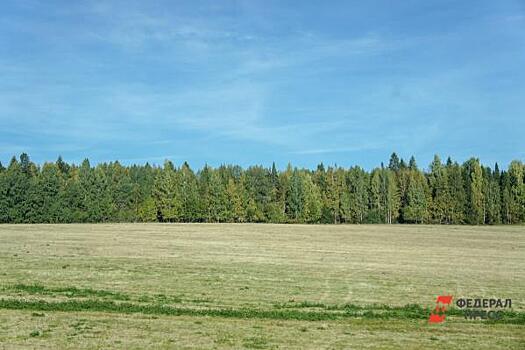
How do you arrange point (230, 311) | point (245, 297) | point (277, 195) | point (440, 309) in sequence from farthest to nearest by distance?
point (277, 195) < point (245, 297) < point (440, 309) < point (230, 311)

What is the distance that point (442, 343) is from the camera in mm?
16812

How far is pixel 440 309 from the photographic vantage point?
23.9 metres

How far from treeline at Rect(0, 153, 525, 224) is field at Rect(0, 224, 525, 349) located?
7832 cm

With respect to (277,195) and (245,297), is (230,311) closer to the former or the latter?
(245,297)

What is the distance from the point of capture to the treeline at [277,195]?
127 m

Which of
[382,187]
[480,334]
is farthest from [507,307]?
Answer: [382,187]

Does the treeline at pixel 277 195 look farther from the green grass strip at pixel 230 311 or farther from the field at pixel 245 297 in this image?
the green grass strip at pixel 230 311

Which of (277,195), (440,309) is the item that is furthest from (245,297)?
(277,195)

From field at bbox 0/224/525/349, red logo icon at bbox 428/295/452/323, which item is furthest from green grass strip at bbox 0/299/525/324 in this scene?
red logo icon at bbox 428/295/452/323

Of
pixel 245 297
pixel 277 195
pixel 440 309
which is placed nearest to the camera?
pixel 440 309

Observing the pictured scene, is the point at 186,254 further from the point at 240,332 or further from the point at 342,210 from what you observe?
the point at 342,210

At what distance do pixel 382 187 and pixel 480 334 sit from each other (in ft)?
421

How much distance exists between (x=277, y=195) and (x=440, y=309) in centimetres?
11868


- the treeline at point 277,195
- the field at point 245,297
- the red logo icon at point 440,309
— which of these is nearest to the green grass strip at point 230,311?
the field at point 245,297
